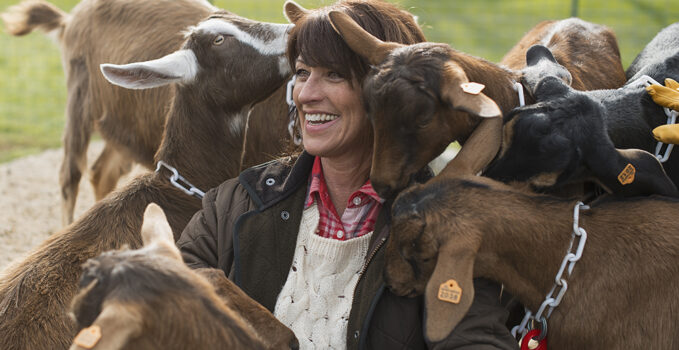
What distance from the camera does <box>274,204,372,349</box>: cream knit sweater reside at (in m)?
3.00

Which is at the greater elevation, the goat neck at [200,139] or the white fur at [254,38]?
the white fur at [254,38]

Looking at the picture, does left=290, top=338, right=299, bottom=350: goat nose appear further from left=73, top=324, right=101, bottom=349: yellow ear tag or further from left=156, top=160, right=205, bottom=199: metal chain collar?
left=156, top=160, right=205, bottom=199: metal chain collar

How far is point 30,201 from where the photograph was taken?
793cm

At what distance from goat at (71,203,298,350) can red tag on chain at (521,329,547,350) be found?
1.10m

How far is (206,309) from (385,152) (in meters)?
0.98

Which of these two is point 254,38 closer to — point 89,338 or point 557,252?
point 557,252

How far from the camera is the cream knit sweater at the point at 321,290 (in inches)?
118

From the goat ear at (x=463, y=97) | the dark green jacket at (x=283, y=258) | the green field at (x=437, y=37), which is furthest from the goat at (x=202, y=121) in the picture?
the green field at (x=437, y=37)

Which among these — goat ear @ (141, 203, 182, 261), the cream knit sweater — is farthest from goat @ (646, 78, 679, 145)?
goat ear @ (141, 203, 182, 261)

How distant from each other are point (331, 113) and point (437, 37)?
10.9 m

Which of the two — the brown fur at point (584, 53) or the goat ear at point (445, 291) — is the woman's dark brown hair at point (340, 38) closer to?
the goat ear at point (445, 291)

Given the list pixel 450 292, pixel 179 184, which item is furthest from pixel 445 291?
pixel 179 184

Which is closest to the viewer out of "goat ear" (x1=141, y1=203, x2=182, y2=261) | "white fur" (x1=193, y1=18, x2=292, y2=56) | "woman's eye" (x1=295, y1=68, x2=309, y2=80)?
"goat ear" (x1=141, y1=203, x2=182, y2=261)

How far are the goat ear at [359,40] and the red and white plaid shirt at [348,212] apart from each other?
0.51 meters
